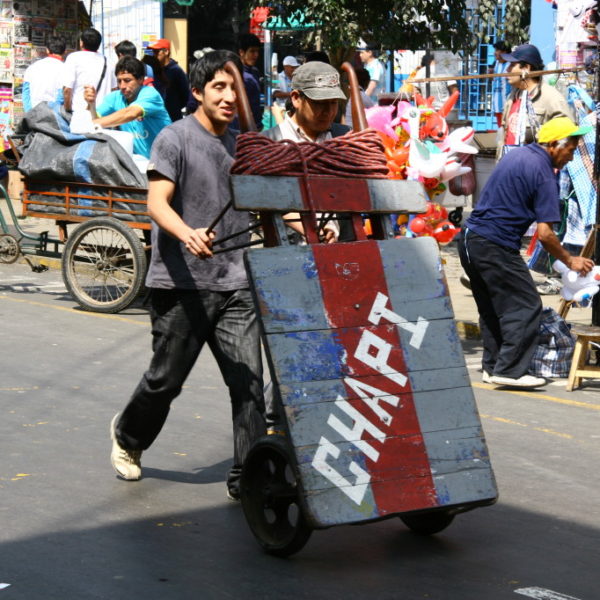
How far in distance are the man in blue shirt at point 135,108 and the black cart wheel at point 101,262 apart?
88 centimetres

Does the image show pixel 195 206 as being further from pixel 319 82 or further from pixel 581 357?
pixel 581 357

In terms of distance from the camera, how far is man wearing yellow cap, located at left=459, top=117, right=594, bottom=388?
8.66 meters

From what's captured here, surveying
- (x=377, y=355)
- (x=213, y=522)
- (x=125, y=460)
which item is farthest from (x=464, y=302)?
(x=377, y=355)

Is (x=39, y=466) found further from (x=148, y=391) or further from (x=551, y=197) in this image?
(x=551, y=197)

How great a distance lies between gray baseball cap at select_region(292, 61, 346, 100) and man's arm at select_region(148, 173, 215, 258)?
30.6 inches

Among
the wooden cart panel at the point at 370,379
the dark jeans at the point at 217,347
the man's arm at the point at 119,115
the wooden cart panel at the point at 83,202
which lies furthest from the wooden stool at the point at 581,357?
the man's arm at the point at 119,115

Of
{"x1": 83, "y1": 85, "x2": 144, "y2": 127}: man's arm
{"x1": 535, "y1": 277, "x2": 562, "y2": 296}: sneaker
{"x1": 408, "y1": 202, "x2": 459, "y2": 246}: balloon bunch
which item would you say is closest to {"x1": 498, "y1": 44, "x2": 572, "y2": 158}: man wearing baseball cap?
{"x1": 535, "y1": 277, "x2": 562, "y2": 296}: sneaker

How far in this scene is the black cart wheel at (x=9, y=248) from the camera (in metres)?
12.9

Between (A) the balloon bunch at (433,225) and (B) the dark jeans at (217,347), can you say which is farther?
(A) the balloon bunch at (433,225)

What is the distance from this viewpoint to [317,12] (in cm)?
1380

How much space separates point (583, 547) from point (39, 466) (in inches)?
108

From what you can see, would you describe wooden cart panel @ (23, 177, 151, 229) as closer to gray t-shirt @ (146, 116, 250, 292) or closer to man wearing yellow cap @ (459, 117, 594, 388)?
man wearing yellow cap @ (459, 117, 594, 388)

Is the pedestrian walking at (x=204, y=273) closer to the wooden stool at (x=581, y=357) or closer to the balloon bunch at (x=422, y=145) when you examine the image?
the balloon bunch at (x=422, y=145)

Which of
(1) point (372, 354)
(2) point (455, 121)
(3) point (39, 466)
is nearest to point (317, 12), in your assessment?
(2) point (455, 121)
